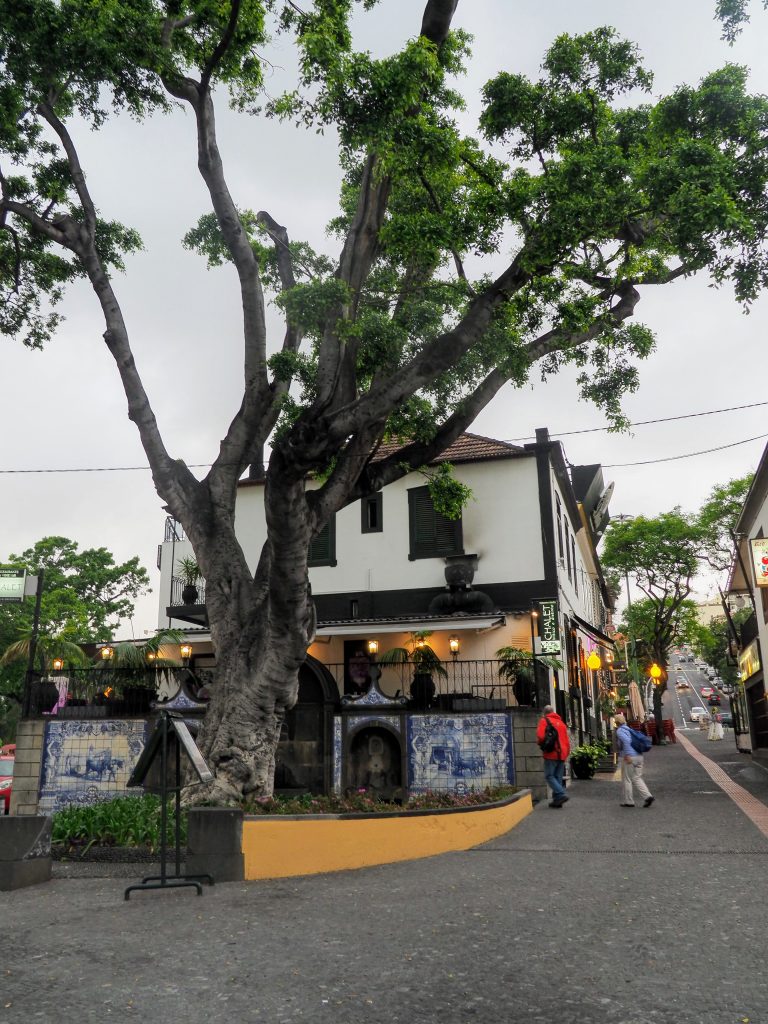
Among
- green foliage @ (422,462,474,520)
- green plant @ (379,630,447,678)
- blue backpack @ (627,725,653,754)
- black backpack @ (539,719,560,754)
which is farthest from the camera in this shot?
green plant @ (379,630,447,678)

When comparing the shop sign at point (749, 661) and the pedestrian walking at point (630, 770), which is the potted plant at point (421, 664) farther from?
the shop sign at point (749, 661)

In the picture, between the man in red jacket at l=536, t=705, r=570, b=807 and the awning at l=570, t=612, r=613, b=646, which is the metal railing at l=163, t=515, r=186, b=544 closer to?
the awning at l=570, t=612, r=613, b=646

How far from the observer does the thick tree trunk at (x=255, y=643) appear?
9398 mm

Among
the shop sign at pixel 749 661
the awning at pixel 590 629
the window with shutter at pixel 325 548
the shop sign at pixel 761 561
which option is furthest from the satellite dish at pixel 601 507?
the window with shutter at pixel 325 548

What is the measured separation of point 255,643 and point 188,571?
29.2 feet

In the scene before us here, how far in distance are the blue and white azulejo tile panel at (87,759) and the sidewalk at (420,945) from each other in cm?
703

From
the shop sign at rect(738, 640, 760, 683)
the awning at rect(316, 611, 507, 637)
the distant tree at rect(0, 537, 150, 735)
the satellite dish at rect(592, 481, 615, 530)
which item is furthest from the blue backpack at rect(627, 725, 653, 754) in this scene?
the distant tree at rect(0, 537, 150, 735)

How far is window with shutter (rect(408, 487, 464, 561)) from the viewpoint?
58.3 ft

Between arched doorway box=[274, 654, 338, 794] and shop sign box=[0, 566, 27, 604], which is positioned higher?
shop sign box=[0, 566, 27, 604]

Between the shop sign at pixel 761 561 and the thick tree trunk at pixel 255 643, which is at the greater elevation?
the shop sign at pixel 761 561

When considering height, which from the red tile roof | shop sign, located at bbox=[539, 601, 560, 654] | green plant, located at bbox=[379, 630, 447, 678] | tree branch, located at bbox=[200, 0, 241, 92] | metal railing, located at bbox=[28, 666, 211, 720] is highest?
tree branch, located at bbox=[200, 0, 241, 92]

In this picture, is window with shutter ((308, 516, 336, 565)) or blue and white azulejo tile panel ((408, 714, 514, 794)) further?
window with shutter ((308, 516, 336, 565))

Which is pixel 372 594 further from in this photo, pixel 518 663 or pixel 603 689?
pixel 603 689

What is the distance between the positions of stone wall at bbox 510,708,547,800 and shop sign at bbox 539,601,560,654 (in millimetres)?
2320
